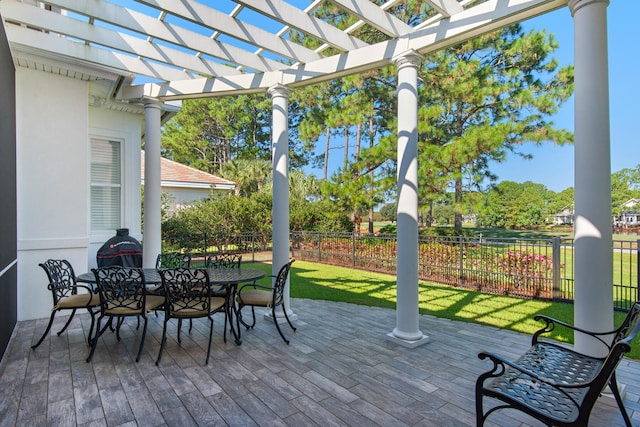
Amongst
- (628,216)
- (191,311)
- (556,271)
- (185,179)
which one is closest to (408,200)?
(191,311)

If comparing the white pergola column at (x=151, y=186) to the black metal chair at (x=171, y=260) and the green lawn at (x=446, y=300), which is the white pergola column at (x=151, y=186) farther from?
the green lawn at (x=446, y=300)

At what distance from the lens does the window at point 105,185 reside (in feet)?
19.1

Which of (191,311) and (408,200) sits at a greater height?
(408,200)

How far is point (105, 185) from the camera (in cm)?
592

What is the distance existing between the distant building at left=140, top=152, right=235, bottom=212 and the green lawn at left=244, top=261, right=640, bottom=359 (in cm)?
764

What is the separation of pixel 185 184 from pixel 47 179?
959cm

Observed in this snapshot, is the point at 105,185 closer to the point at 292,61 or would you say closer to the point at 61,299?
the point at 61,299

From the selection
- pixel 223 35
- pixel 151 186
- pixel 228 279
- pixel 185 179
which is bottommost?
pixel 228 279

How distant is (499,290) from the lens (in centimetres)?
679

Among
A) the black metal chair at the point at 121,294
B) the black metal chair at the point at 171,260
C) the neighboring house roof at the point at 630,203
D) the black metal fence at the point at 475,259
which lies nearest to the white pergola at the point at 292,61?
the black metal chair at the point at 171,260

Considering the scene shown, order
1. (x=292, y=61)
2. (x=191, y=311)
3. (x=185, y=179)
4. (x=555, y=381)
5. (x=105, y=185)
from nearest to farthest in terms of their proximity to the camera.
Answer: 1. (x=555, y=381)
2. (x=191, y=311)
3. (x=292, y=61)
4. (x=105, y=185)
5. (x=185, y=179)

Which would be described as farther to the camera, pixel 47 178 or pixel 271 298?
pixel 47 178

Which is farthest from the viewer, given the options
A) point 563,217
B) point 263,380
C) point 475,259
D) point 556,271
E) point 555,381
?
point 563,217

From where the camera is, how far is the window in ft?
19.1
